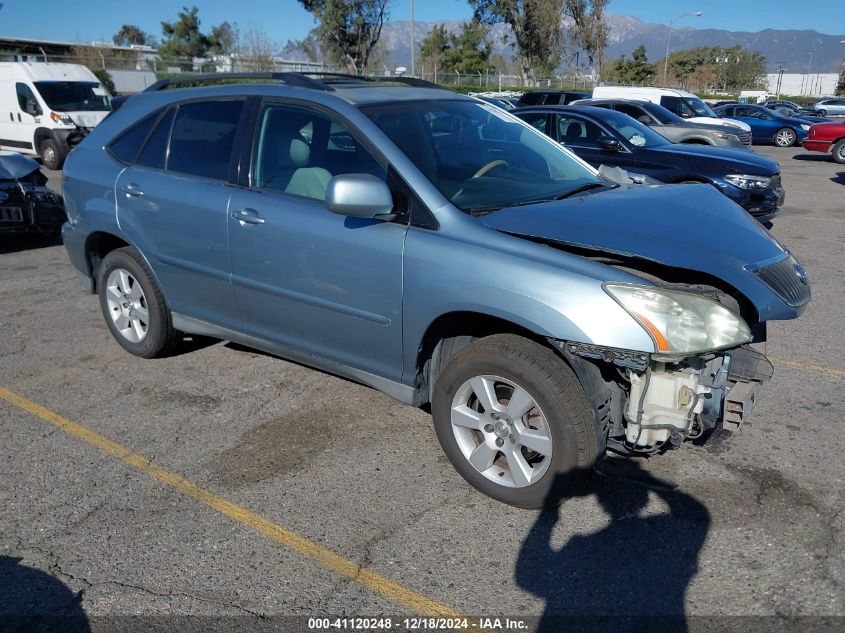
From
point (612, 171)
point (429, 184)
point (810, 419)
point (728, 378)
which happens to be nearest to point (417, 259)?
point (429, 184)

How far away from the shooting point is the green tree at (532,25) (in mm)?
53969

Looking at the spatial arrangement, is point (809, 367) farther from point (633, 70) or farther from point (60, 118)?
point (633, 70)

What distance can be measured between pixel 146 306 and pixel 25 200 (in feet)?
14.4

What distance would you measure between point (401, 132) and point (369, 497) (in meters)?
1.81

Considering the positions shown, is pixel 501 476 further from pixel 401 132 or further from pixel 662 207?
pixel 401 132

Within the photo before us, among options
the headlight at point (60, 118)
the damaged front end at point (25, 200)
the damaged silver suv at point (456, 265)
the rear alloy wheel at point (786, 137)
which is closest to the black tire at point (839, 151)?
the rear alloy wheel at point (786, 137)

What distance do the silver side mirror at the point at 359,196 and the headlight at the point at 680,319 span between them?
107 centimetres

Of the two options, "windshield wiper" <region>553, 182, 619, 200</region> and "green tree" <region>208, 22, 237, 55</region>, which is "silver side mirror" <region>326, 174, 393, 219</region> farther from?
"green tree" <region>208, 22, 237, 55</region>

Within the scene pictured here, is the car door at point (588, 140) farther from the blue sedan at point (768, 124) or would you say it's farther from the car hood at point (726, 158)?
the blue sedan at point (768, 124)

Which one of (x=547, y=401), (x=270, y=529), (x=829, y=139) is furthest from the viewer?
(x=829, y=139)

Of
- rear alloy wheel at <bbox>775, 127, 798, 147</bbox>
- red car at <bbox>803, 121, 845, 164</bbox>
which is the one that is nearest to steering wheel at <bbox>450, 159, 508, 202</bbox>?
red car at <bbox>803, 121, 845, 164</bbox>

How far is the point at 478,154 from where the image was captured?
13.4ft

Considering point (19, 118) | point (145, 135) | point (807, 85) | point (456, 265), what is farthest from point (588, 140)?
point (807, 85)

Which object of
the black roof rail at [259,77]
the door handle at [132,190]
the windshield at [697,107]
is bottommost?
the door handle at [132,190]
